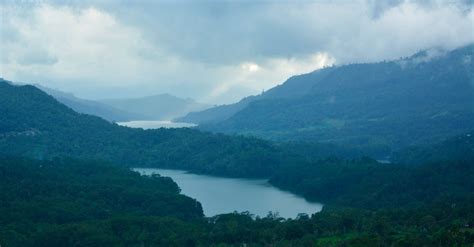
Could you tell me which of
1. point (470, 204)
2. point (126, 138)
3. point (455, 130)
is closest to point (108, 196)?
point (470, 204)

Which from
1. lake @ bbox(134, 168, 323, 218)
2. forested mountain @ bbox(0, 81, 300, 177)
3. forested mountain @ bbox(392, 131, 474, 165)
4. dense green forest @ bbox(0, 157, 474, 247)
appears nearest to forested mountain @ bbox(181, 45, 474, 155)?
forested mountain @ bbox(392, 131, 474, 165)

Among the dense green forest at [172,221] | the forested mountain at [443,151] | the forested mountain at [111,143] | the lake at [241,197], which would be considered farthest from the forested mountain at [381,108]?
the dense green forest at [172,221]

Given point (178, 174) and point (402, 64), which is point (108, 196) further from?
point (402, 64)

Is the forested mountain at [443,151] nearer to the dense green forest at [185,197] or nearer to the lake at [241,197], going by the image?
the dense green forest at [185,197]

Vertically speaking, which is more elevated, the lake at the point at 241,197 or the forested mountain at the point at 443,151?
the forested mountain at the point at 443,151

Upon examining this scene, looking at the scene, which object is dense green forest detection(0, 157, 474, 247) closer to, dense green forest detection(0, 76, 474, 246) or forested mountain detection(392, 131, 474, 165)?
dense green forest detection(0, 76, 474, 246)

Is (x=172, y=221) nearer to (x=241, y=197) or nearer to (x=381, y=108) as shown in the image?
(x=241, y=197)
